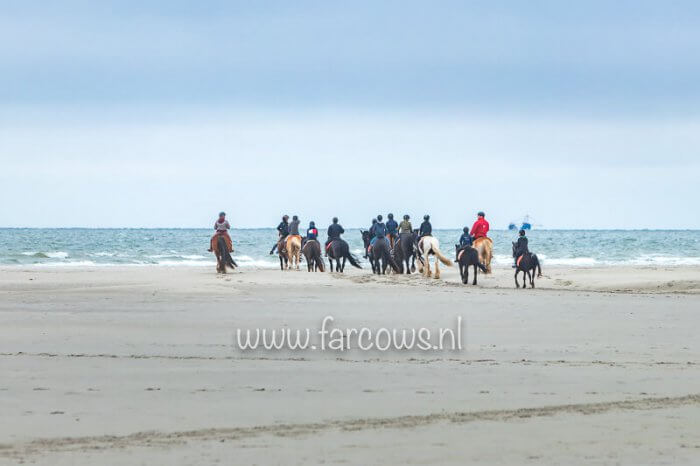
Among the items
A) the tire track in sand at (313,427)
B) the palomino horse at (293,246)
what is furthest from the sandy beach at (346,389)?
the palomino horse at (293,246)

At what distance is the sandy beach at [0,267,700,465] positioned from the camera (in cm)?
663

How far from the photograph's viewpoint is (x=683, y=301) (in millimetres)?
19609

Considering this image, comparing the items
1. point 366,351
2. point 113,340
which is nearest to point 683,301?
point 366,351

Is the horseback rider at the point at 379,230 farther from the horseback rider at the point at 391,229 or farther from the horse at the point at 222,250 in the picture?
the horse at the point at 222,250

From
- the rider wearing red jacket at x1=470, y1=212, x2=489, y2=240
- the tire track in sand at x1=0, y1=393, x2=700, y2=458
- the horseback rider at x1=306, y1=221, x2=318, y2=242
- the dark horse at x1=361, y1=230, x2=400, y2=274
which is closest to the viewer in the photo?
the tire track in sand at x1=0, y1=393, x2=700, y2=458

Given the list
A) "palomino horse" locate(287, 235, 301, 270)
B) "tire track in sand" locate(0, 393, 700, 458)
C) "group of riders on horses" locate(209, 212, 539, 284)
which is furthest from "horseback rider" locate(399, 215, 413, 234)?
"tire track in sand" locate(0, 393, 700, 458)

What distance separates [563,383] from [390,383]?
157cm

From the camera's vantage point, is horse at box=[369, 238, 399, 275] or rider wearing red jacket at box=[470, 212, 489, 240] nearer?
rider wearing red jacket at box=[470, 212, 489, 240]

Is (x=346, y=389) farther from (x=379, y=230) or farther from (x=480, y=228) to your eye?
(x=379, y=230)

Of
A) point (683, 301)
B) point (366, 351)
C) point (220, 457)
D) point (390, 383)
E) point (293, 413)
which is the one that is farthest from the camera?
point (683, 301)

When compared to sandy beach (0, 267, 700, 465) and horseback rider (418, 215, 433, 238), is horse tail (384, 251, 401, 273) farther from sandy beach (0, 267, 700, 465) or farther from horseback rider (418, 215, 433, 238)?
sandy beach (0, 267, 700, 465)

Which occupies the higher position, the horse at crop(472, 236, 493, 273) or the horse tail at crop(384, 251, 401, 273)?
the horse at crop(472, 236, 493, 273)

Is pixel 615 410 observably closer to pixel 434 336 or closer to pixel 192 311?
pixel 434 336

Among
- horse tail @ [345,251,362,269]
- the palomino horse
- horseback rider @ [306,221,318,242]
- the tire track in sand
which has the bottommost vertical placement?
the tire track in sand
